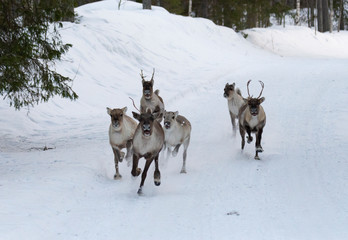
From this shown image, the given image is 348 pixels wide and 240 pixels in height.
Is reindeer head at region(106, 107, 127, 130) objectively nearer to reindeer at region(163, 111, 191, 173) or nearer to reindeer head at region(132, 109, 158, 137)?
reindeer head at region(132, 109, 158, 137)

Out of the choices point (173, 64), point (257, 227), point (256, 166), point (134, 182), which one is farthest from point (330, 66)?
point (257, 227)

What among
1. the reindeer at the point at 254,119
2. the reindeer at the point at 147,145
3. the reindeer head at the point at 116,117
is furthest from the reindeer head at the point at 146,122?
the reindeer at the point at 254,119

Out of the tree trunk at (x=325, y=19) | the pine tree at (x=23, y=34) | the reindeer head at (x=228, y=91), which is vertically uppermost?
the tree trunk at (x=325, y=19)

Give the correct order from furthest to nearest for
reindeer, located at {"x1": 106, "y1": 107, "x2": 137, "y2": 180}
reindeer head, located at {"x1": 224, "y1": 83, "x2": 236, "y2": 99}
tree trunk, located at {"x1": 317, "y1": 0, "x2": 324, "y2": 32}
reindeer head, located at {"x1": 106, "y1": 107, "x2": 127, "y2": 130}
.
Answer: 1. tree trunk, located at {"x1": 317, "y1": 0, "x2": 324, "y2": 32}
2. reindeer head, located at {"x1": 224, "y1": 83, "x2": 236, "y2": 99}
3. reindeer, located at {"x1": 106, "y1": 107, "x2": 137, "y2": 180}
4. reindeer head, located at {"x1": 106, "y1": 107, "x2": 127, "y2": 130}

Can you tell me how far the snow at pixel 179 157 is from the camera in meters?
6.76

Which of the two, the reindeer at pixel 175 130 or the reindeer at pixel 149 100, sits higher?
the reindeer at pixel 149 100

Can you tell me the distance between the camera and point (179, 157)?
37.3 ft

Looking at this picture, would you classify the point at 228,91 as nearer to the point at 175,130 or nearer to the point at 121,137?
the point at 175,130

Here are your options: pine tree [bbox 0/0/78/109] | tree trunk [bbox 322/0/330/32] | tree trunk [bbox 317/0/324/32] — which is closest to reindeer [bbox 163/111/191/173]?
pine tree [bbox 0/0/78/109]

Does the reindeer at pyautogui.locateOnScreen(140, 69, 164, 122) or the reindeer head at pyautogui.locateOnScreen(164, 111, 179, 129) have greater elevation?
the reindeer at pyautogui.locateOnScreen(140, 69, 164, 122)

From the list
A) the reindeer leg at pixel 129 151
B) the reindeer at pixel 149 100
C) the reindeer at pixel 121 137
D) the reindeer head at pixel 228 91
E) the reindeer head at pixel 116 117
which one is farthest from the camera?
the reindeer head at pixel 228 91

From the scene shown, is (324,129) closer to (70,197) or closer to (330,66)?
(70,197)

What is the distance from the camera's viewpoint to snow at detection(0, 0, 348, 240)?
6.76m

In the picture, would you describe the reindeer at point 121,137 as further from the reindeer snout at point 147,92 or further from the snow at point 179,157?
the reindeer snout at point 147,92
